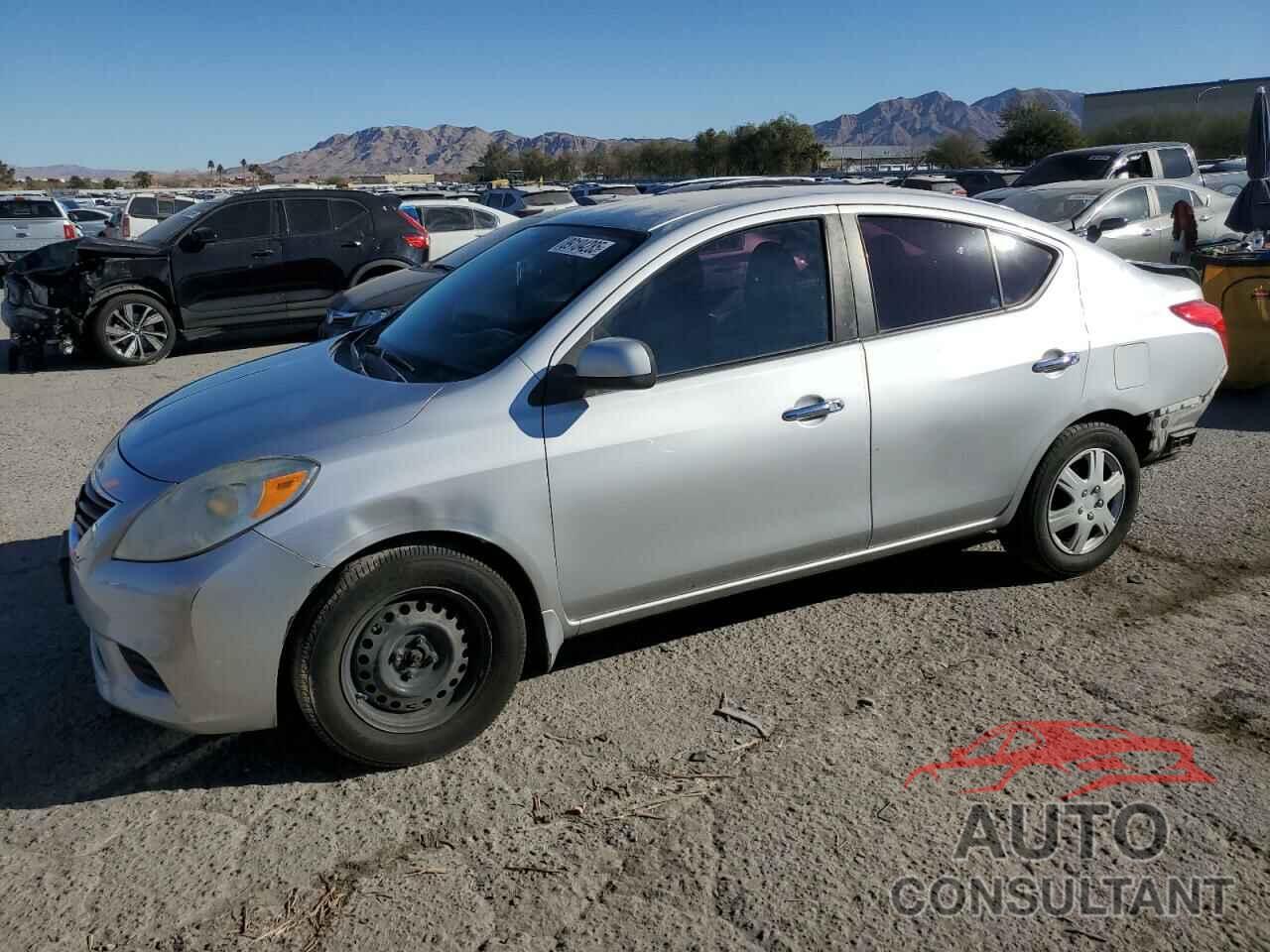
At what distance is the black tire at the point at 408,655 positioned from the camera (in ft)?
10.4

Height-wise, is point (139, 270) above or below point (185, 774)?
above

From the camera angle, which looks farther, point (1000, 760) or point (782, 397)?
point (782, 397)

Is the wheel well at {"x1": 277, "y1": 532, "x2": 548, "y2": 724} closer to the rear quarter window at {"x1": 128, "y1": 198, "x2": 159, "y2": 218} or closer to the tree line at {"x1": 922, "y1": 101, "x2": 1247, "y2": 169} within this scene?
the rear quarter window at {"x1": 128, "y1": 198, "x2": 159, "y2": 218}

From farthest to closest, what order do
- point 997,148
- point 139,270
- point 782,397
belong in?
point 997,148, point 139,270, point 782,397

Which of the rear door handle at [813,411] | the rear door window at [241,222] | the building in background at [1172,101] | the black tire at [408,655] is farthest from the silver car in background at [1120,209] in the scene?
the building in background at [1172,101]

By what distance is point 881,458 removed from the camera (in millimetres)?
4012

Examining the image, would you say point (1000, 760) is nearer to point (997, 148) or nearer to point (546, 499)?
point (546, 499)

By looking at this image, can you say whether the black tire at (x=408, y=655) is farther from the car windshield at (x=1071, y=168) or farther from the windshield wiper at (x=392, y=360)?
the car windshield at (x=1071, y=168)

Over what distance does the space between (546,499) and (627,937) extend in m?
1.34

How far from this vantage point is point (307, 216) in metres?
11.9

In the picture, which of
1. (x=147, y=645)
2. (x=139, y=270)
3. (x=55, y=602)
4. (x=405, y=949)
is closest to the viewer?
(x=405, y=949)

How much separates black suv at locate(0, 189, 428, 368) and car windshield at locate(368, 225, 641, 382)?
303 inches

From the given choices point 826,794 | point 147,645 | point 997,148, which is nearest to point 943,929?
point 826,794

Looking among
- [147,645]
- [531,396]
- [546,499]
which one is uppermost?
[531,396]
